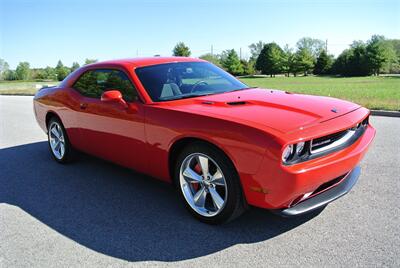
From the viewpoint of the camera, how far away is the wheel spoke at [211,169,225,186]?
3.11m

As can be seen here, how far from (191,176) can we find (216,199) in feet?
1.12

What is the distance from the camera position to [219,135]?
9.71ft

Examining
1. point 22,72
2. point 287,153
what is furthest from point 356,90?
point 22,72

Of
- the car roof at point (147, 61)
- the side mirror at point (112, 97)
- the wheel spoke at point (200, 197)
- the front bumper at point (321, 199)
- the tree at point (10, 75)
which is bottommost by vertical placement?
the tree at point (10, 75)

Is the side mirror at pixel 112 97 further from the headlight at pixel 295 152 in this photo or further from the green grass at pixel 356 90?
the green grass at pixel 356 90

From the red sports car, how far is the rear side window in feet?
0.05

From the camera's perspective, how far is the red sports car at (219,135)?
8.99 feet

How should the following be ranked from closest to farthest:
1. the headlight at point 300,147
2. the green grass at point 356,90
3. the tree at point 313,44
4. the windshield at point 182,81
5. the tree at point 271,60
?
the headlight at point 300,147
the windshield at point 182,81
the green grass at point 356,90
the tree at point 271,60
the tree at point 313,44

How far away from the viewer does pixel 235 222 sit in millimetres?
3330

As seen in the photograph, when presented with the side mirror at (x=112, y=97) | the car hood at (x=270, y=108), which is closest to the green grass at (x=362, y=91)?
the car hood at (x=270, y=108)

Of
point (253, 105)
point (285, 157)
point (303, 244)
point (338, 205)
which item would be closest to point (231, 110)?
point (253, 105)

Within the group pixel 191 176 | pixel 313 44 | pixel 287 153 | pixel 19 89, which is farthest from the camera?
pixel 313 44

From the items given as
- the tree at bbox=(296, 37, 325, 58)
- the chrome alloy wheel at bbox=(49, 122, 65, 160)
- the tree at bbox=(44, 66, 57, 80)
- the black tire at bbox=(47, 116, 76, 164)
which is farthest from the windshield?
the tree at bbox=(296, 37, 325, 58)

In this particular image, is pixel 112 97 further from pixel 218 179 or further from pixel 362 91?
Answer: pixel 362 91
